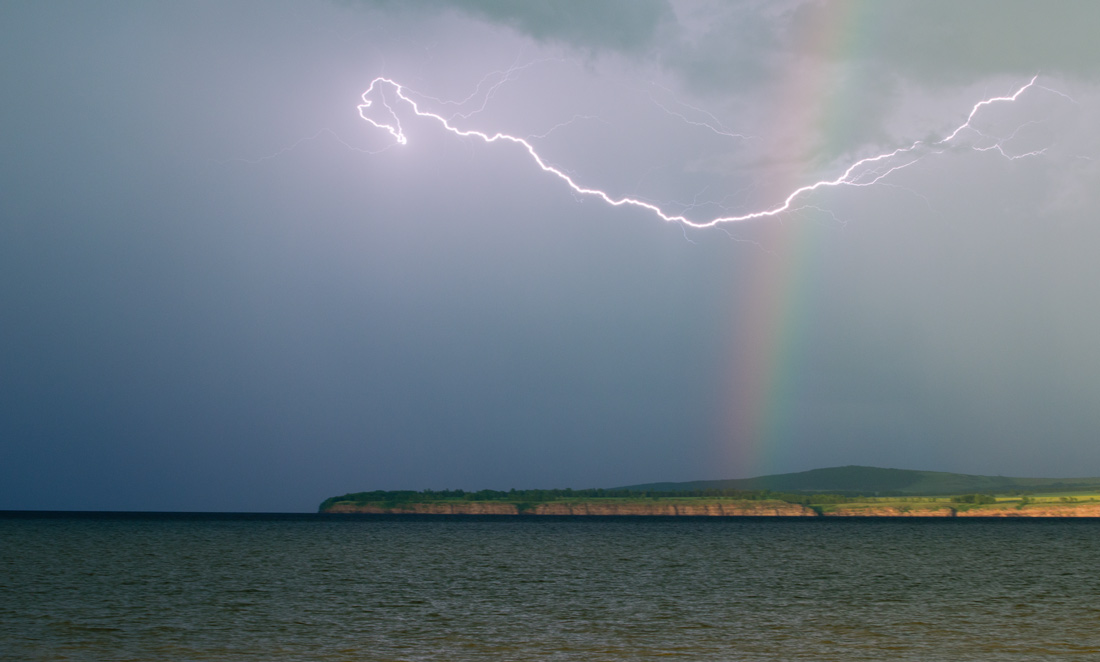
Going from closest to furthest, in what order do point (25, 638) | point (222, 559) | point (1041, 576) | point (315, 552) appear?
point (25, 638) < point (1041, 576) < point (222, 559) < point (315, 552)

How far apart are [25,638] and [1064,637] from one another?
30.0 meters

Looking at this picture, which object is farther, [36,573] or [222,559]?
[222,559]

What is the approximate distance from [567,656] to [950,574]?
38.0 m

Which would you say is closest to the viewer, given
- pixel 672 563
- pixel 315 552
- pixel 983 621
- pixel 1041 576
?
pixel 983 621

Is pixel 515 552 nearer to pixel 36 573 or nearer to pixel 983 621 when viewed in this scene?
pixel 36 573

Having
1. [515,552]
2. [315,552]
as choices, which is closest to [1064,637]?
[515,552]

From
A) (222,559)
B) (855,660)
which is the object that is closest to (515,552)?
(222,559)

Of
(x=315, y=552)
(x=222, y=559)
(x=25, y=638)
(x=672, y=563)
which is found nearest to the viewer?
(x=25, y=638)

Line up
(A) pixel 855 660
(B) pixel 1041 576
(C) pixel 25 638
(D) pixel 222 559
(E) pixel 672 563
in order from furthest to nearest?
(D) pixel 222 559, (E) pixel 672 563, (B) pixel 1041 576, (C) pixel 25 638, (A) pixel 855 660

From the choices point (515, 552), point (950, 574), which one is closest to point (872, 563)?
point (950, 574)

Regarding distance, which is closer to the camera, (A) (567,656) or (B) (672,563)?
(A) (567,656)

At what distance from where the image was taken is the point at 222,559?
65688mm

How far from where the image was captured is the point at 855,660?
70.8ft

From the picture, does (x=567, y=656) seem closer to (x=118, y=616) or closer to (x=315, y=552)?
(x=118, y=616)
